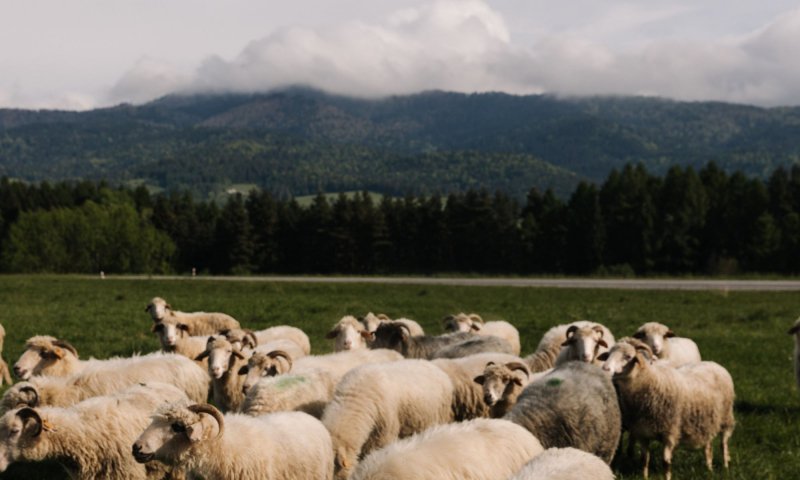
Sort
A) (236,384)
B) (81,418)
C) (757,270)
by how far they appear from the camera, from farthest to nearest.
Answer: (757,270), (236,384), (81,418)

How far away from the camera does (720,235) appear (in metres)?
→ 78.4

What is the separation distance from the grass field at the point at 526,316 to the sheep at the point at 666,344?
143 cm

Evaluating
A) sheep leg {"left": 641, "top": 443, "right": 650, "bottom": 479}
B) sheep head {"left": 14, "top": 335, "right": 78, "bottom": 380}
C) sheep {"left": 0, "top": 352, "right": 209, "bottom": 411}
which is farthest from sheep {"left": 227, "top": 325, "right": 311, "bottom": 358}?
sheep leg {"left": 641, "top": 443, "right": 650, "bottom": 479}

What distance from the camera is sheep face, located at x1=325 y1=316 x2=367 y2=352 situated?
14.7m

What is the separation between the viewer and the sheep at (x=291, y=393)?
10008 millimetres

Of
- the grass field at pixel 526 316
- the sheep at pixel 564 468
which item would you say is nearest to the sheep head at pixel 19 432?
the grass field at pixel 526 316

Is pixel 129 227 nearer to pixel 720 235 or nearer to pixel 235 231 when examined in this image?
pixel 235 231

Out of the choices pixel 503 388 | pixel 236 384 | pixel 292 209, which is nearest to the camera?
pixel 503 388

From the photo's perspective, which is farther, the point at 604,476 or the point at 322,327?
the point at 322,327

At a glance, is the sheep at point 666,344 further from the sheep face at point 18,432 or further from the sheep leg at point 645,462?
the sheep face at point 18,432

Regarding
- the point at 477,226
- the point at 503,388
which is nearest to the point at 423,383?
the point at 503,388

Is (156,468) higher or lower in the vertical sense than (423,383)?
lower

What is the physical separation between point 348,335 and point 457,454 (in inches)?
316

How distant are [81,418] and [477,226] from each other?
89255 millimetres
